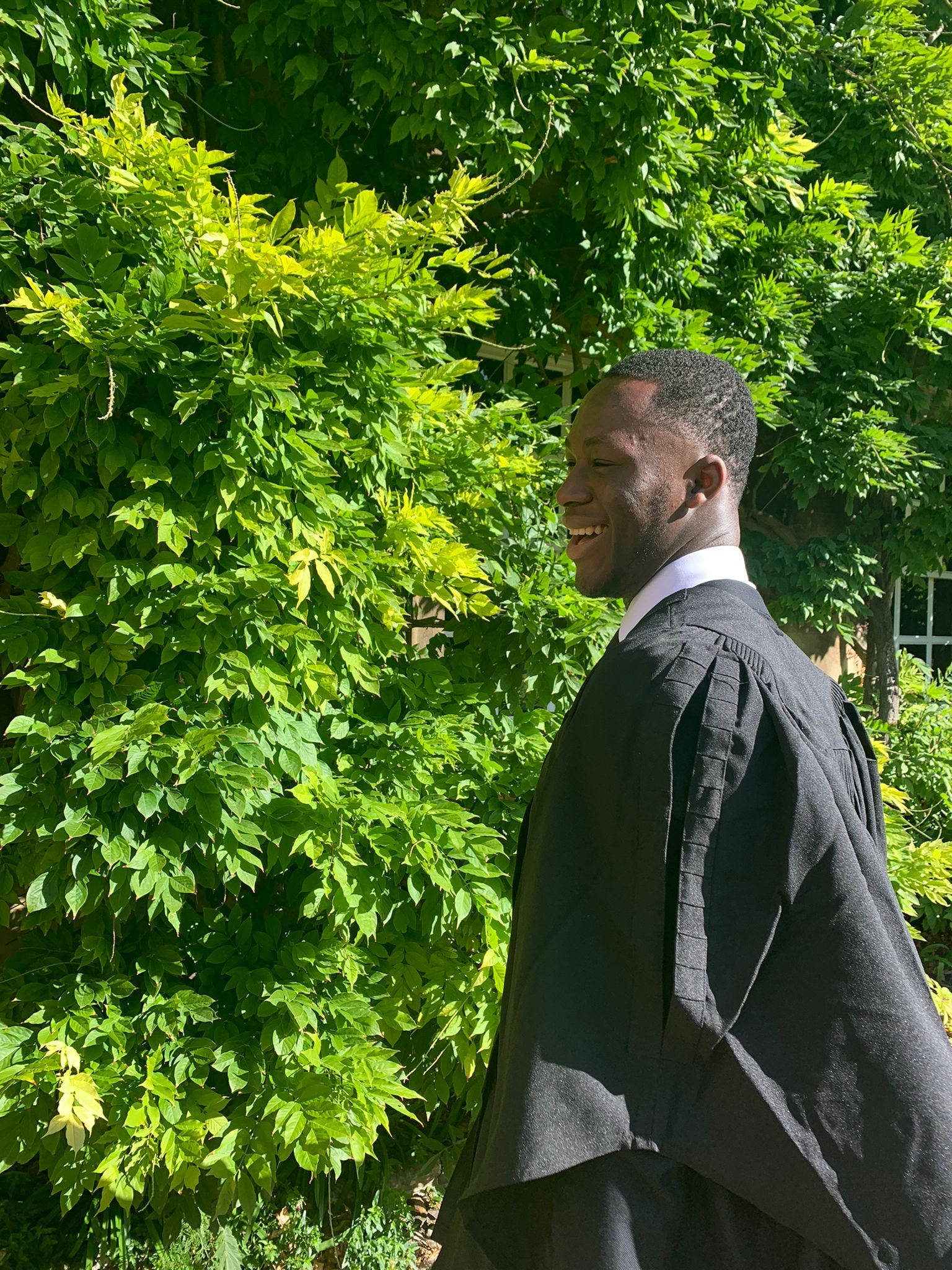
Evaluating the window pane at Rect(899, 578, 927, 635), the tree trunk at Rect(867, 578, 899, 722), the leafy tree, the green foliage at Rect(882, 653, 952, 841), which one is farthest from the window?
the leafy tree

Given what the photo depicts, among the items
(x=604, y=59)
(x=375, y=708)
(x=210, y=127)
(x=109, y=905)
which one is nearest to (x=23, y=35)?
(x=210, y=127)

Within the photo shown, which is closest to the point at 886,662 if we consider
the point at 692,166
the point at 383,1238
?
the point at 692,166

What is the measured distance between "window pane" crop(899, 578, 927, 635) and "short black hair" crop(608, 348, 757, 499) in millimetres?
7267

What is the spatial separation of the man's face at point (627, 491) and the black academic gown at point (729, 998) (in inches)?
9.8

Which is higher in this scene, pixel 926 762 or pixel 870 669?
pixel 870 669

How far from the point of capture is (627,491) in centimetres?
166

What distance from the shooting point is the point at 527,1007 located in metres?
1.40

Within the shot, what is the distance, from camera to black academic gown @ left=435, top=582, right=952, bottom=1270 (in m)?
1.29

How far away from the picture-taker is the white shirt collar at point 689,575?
1606mm

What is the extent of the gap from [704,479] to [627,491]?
117mm

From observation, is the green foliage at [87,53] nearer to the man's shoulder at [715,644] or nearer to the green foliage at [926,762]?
the man's shoulder at [715,644]

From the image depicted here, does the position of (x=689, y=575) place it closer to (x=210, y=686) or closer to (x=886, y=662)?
(x=210, y=686)

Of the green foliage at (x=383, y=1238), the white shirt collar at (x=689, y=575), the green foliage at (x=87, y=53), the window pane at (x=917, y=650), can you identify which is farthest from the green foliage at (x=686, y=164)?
the green foliage at (x=383, y=1238)

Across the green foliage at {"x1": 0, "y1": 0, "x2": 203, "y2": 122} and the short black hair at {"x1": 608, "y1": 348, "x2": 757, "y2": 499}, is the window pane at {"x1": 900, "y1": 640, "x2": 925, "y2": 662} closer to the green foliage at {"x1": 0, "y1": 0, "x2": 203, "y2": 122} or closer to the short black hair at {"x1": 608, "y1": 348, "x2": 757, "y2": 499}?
the green foliage at {"x1": 0, "y1": 0, "x2": 203, "y2": 122}
